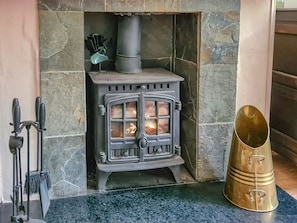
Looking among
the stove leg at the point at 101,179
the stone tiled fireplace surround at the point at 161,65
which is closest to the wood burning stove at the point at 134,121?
the stove leg at the point at 101,179

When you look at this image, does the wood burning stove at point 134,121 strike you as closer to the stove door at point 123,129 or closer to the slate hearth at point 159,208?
the stove door at point 123,129

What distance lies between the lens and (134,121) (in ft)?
8.40

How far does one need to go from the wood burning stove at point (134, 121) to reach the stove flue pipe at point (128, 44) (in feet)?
0.22

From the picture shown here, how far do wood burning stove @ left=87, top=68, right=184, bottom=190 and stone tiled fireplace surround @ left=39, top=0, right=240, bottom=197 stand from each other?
11cm

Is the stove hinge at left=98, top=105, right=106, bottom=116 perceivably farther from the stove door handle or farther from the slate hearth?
the slate hearth

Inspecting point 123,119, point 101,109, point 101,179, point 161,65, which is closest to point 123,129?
point 123,119

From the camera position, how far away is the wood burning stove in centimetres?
250

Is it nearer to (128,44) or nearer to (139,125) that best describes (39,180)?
(139,125)

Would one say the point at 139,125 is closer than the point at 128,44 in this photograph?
Yes

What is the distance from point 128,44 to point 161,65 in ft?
1.27

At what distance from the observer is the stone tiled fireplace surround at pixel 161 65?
2.34m

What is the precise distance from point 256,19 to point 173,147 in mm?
941

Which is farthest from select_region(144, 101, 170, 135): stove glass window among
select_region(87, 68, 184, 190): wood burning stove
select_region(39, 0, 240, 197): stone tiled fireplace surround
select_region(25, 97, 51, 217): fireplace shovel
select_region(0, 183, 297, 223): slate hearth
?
select_region(25, 97, 51, 217): fireplace shovel

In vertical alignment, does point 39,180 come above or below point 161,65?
below
